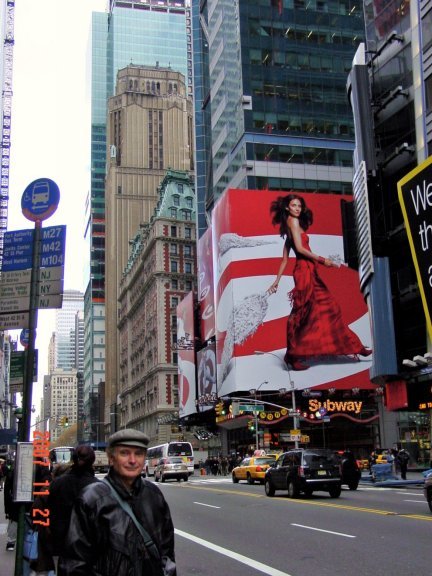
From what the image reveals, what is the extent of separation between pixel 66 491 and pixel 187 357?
88019mm

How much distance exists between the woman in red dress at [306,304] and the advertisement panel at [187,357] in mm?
22405

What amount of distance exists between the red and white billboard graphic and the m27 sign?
151ft

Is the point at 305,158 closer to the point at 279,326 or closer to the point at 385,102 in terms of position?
the point at 279,326

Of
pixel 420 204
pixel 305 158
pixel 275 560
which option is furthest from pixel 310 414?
pixel 275 560

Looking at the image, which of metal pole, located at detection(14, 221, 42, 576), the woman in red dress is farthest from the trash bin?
the woman in red dress

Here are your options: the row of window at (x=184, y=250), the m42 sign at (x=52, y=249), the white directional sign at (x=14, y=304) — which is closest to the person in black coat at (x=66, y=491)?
the white directional sign at (x=14, y=304)

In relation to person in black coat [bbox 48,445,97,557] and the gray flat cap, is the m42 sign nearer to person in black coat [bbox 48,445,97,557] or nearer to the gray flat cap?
person in black coat [bbox 48,445,97,557]

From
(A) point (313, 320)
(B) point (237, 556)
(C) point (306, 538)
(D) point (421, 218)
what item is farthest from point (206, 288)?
(B) point (237, 556)

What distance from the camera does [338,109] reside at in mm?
88188

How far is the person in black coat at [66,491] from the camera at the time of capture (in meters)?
7.18

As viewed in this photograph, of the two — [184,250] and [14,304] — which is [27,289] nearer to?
[14,304]

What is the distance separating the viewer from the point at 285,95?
8594cm

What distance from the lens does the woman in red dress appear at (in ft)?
235

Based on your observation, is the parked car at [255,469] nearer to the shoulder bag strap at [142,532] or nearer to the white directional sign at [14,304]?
the white directional sign at [14,304]
